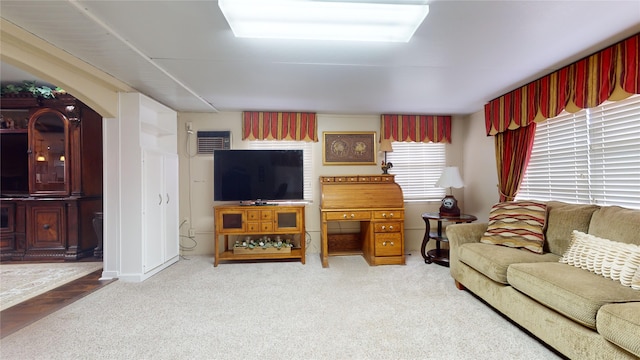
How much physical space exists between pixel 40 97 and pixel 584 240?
6032mm

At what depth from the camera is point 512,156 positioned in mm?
3135

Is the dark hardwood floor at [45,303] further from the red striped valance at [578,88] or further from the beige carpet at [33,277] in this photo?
the red striped valance at [578,88]

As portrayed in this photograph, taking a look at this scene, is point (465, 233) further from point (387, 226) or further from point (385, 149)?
point (385, 149)

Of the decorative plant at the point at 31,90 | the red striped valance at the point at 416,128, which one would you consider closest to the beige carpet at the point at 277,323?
the red striped valance at the point at 416,128

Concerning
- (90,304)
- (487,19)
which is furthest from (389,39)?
(90,304)

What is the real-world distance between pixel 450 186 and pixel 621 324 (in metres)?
2.32

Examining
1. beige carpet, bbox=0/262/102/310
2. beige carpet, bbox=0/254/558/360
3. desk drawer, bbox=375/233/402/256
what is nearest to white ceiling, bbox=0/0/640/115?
desk drawer, bbox=375/233/402/256

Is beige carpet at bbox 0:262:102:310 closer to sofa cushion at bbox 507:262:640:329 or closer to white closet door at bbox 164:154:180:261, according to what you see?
white closet door at bbox 164:154:180:261

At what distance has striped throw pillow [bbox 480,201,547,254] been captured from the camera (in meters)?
2.33

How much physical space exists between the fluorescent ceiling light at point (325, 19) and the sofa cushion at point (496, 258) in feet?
6.11

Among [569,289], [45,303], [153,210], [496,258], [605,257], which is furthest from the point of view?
[153,210]

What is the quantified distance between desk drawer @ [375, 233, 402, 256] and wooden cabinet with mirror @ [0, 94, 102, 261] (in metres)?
4.03

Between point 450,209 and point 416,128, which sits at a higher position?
point 416,128

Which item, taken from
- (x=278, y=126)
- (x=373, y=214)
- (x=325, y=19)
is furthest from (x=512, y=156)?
(x=278, y=126)
